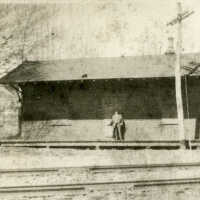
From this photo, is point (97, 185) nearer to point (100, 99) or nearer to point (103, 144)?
point (103, 144)

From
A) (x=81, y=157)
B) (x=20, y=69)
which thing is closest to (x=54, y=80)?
(x=20, y=69)

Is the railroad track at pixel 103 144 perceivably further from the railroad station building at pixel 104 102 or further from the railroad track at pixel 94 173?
the railroad station building at pixel 104 102

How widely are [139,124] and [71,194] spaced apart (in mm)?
8238

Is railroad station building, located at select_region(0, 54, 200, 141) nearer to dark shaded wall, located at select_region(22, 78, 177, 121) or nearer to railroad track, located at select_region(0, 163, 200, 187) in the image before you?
dark shaded wall, located at select_region(22, 78, 177, 121)

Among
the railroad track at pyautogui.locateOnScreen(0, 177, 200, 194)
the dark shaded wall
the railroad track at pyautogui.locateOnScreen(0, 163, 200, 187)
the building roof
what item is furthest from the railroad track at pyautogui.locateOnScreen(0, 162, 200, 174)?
the building roof

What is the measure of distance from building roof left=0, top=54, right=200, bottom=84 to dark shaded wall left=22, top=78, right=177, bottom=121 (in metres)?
0.39

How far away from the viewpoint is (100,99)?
1914cm

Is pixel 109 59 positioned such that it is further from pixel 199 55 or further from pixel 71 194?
pixel 71 194

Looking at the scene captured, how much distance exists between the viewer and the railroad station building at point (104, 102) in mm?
18594

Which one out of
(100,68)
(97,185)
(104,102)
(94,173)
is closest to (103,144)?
(94,173)

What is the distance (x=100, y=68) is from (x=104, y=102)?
2.37 metres

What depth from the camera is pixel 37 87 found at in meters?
19.6

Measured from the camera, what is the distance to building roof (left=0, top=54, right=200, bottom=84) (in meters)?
19.1

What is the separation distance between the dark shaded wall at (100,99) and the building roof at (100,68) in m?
0.39
